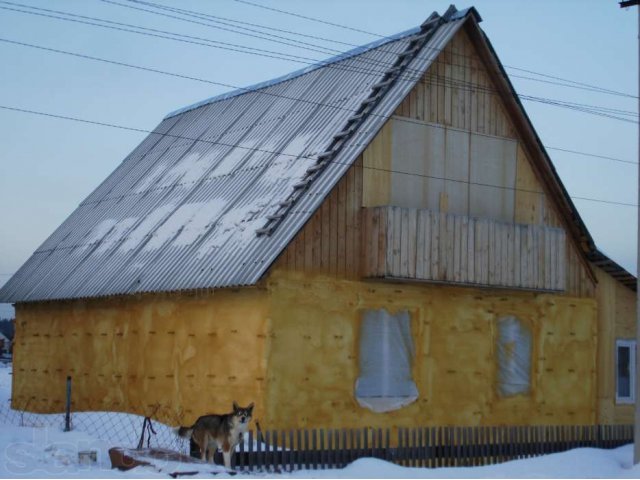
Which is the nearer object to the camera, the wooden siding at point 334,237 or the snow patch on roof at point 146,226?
the wooden siding at point 334,237

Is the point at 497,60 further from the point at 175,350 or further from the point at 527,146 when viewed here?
the point at 175,350

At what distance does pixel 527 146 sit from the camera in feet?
96.8

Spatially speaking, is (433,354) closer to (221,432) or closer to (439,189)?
(439,189)

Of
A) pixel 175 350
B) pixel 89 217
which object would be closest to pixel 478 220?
pixel 175 350

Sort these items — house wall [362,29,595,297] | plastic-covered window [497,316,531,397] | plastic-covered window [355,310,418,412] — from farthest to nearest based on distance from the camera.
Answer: plastic-covered window [497,316,531,397] → house wall [362,29,595,297] → plastic-covered window [355,310,418,412]

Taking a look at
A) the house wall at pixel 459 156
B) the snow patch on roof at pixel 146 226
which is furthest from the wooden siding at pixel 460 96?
the snow patch on roof at pixel 146 226

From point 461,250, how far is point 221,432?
8973 millimetres

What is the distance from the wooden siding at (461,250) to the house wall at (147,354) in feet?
10.5

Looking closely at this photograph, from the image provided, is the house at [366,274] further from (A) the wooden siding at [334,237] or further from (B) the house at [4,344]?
(B) the house at [4,344]

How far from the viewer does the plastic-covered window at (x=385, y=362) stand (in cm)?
2505

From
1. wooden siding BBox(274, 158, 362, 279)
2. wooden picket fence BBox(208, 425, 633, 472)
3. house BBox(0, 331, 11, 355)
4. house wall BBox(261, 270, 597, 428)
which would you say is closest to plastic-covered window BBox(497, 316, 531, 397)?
house wall BBox(261, 270, 597, 428)

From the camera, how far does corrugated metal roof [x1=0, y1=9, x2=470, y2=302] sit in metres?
25.4

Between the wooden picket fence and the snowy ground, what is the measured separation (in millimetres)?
363

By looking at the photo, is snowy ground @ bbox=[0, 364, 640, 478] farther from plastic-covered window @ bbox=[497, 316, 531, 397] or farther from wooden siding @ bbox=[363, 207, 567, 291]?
wooden siding @ bbox=[363, 207, 567, 291]
